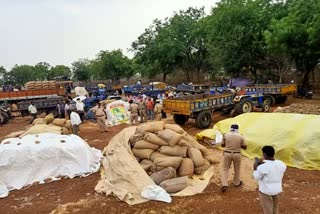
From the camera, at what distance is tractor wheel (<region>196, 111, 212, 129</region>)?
1329cm

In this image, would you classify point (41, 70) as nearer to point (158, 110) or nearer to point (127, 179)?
point (158, 110)

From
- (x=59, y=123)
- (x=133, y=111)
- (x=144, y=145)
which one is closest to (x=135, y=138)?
(x=144, y=145)

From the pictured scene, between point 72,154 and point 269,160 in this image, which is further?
point 72,154

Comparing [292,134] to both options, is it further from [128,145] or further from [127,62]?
[127,62]

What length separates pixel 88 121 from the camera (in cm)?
1750

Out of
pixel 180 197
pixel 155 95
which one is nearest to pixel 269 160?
pixel 180 197

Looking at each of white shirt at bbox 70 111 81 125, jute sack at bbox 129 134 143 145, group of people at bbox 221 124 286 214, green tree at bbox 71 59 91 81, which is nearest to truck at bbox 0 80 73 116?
white shirt at bbox 70 111 81 125

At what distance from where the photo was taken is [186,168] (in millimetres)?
7293

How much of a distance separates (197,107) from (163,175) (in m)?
6.70

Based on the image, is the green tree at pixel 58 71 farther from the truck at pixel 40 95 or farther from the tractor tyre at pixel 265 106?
the tractor tyre at pixel 265 106

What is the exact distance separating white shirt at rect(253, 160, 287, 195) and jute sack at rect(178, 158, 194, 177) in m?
2.93

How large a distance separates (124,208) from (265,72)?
24.3 meters

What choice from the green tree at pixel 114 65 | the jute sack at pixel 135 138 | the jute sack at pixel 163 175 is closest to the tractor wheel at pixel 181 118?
the jute sack at pixel 135 138

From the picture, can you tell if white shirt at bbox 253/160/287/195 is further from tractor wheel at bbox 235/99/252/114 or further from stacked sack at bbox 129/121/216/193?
tractor wheel at bbox 235/99/252/114
